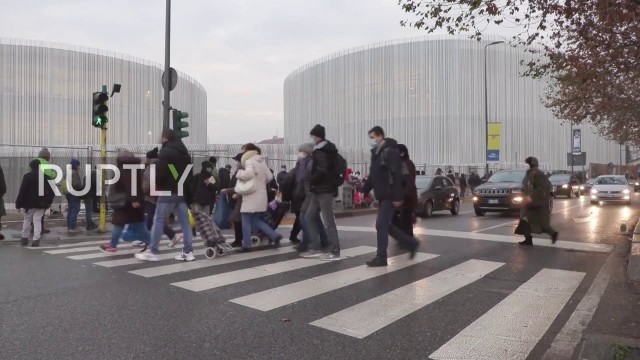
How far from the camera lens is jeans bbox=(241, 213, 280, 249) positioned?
801cm

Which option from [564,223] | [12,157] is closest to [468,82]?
[564,223]

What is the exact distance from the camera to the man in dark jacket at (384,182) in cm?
667

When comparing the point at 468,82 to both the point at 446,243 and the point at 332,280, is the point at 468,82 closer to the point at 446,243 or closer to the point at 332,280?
the point at 446,243

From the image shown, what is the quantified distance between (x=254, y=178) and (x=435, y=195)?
983 centimetres

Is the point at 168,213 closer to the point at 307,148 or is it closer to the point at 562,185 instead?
the point at 307,148

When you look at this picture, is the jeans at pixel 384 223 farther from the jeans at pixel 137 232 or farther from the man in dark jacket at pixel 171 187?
the jeans at pixel 137 232

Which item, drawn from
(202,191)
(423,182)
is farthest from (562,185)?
(202,191)

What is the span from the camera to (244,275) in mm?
6289

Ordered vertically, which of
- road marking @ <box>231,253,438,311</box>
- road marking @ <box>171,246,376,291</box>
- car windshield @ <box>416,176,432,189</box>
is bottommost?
road marking @ <box>231,253,438,311</box>

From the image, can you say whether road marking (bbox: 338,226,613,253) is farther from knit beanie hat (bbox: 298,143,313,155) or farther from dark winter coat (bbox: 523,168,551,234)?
knit beanie hat (bbox: 298,143,313,155)

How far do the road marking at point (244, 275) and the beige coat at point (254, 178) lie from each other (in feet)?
3.63

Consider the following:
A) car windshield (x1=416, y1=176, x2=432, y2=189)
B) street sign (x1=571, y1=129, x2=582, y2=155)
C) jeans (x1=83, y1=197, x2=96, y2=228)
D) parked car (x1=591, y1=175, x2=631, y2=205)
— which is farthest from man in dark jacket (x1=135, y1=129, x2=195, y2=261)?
street sign (x1=571, y1=129, x2=582, y2=155)

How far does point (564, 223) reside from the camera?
14.0m

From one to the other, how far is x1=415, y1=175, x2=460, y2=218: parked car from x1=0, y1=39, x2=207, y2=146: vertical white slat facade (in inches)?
1294
